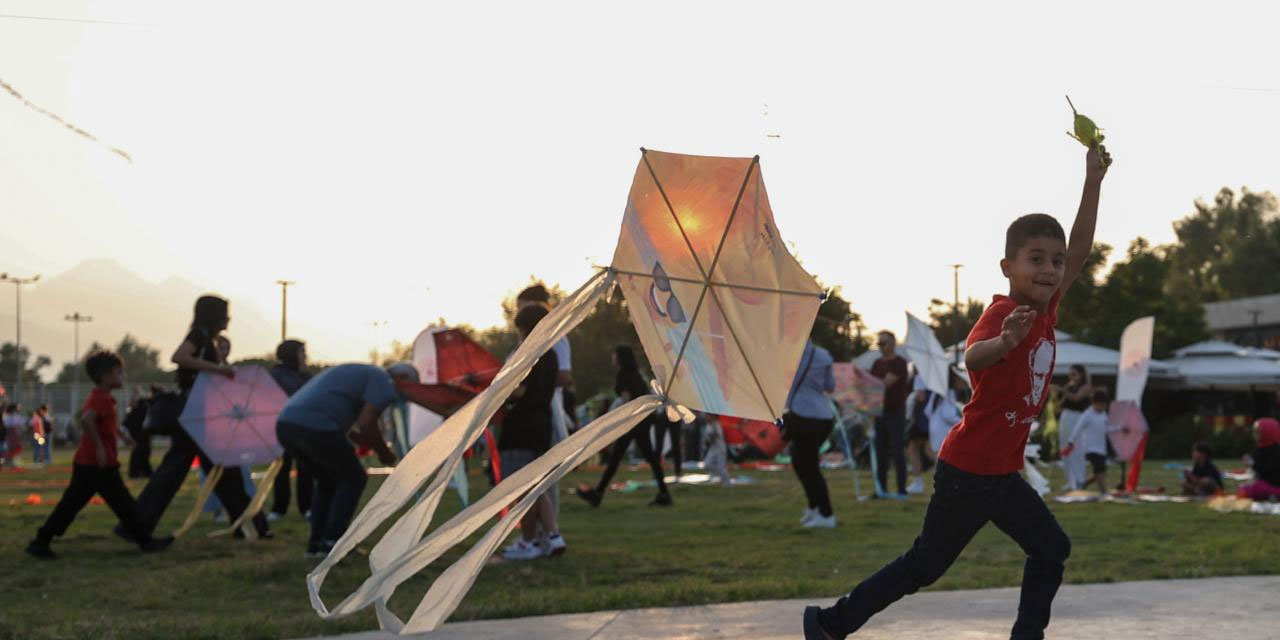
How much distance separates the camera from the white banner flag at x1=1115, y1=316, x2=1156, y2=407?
1880cm

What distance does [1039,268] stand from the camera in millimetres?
5074

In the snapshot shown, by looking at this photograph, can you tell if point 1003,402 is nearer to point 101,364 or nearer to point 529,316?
point 529,316

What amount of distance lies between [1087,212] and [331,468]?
6.17 m

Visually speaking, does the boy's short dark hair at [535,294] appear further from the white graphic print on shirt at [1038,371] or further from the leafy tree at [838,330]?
the leafy tree at [838,330]

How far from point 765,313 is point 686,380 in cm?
42

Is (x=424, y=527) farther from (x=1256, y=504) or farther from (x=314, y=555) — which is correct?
(x=1256, y=504)

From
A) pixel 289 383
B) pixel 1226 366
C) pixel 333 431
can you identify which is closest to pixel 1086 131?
pixel 333 431

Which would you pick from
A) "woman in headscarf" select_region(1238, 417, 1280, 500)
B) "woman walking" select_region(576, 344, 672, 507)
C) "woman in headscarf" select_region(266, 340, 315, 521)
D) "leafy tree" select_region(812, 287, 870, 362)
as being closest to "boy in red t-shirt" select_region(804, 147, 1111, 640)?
"woman in headscarf" select_region(266, 340, 315, 521)

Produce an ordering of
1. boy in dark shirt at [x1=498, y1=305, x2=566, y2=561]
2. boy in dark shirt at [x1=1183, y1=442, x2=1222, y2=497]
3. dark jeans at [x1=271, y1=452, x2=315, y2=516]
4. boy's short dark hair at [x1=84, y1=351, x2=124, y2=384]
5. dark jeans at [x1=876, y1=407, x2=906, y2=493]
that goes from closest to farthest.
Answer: boy in dark shirt at [x1=498, y1=305, x2=566, y2=561] < boy's short dark hair at [x1=84, y1=351, x2=124, y2=384] < dark jeans at [x1=271, y1=452, x2=315, y2=516] < boy in dark shirt at [x1=1183, y1=442, x2=1222, y2=497] < dark jeans at [x1=876, y1=407, x2=906, y2=493]

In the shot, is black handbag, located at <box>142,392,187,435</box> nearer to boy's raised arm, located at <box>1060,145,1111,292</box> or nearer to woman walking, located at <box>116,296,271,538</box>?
woman walking, located at <box>116,296,271,538</box>

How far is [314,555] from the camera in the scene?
385 inches

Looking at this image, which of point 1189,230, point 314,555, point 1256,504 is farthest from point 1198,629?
point 1189,230

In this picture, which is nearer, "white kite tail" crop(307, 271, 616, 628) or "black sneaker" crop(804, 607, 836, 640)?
"white kite tail" crop(307, 271, 616, 628)

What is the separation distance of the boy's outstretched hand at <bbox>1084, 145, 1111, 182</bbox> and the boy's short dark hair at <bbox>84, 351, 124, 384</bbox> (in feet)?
28.5
